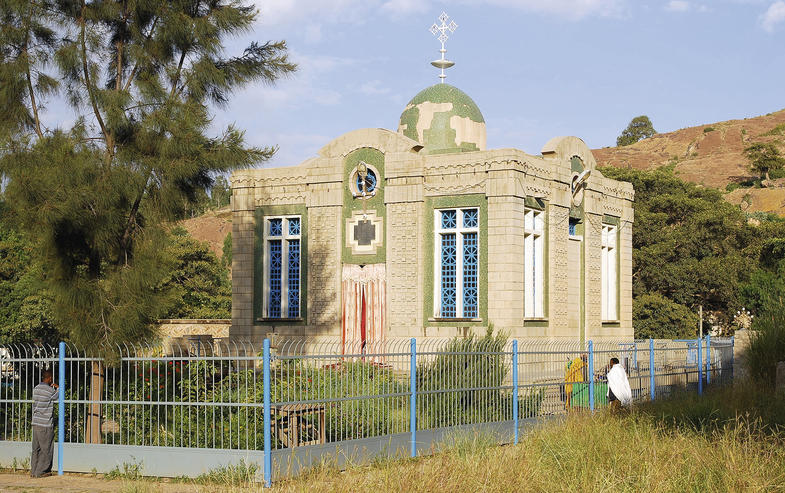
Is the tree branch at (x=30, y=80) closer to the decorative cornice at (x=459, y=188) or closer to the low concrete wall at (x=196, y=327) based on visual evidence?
the decorative cornice at (x=459, y=188)

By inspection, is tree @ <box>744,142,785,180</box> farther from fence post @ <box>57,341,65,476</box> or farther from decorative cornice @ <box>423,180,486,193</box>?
fence post @ <box>57,341,65,476</box>

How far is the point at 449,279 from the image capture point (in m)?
26.2

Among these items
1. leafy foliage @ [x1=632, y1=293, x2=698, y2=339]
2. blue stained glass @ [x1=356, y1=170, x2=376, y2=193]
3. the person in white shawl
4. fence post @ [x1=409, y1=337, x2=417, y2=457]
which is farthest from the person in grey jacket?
leafy foliage @ [x1=632, y1=293, x2=698, y2=339]

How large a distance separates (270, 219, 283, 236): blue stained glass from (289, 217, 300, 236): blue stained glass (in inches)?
14.3

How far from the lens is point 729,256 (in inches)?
1875

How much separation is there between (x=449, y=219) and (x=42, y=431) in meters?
14.8

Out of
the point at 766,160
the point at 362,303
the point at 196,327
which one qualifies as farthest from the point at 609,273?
the point at 766,160

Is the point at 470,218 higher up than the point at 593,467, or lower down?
higher up

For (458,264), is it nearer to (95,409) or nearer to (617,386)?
(617,386)

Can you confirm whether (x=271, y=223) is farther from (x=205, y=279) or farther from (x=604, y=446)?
(x=205, y=279)

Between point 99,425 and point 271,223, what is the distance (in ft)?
49.3

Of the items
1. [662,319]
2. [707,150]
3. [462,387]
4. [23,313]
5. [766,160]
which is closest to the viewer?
[462,387]

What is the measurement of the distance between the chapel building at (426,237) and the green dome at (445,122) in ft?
0.12

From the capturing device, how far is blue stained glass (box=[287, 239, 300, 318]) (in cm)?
2875
